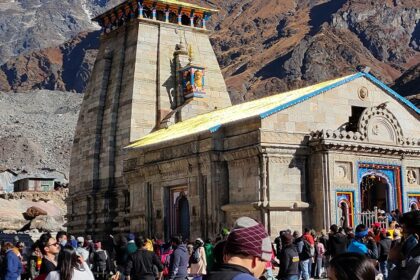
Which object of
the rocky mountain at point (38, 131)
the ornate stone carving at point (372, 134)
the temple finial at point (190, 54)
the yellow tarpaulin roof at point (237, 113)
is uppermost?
the rocky mountain at point (38, 131)

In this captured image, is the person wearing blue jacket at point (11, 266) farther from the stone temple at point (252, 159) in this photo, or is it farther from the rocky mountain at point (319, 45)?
the rocky mountain at point (319, 45)

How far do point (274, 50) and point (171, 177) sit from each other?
14785 centimetres

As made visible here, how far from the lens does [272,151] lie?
27.7 meters

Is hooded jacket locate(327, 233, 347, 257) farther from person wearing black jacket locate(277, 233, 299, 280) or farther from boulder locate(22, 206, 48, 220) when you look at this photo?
boulder locate(22, 206, 48, 220)

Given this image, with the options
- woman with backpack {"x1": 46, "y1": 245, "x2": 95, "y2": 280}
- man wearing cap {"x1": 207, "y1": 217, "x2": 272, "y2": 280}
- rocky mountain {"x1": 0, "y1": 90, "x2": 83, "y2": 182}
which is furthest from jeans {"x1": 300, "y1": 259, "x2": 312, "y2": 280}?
rocky mountain {"x1": 0, "y1": 90, "x2": 83, "y2": 182}

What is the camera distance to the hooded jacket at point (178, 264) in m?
16.0

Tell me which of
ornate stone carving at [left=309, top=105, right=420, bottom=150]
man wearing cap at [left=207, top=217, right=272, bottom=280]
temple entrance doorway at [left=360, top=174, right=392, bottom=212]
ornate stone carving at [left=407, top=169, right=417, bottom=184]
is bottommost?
man wearing cap at [left=207, top=217, right=272, bottom=280]

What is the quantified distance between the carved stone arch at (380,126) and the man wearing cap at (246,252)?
23858mm

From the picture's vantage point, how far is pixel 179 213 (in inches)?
1278

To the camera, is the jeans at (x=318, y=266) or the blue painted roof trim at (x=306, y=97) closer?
the jeans at (x=318, y=266)

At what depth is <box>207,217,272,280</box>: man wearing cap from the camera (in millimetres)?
5445

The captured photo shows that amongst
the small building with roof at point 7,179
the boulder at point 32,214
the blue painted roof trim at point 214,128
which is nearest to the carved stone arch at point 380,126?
the blue painted roof trim at point 214,128

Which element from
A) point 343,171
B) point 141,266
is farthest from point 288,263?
point 343,171

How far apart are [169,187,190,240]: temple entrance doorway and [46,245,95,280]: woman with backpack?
76.2 feet
